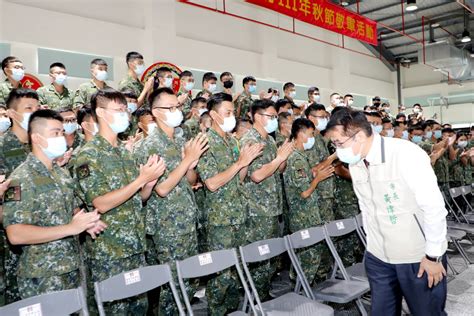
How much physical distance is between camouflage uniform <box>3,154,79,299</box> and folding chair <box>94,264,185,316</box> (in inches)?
9.5

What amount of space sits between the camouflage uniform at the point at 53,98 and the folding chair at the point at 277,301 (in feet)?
9.55

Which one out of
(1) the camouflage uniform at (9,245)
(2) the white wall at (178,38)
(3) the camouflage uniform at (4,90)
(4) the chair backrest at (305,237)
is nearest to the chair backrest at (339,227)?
(4) the chair backrest at (305,237)

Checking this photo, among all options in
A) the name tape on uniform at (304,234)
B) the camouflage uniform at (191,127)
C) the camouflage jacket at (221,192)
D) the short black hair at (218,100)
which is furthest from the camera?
the camouflage uniform at (191,127)

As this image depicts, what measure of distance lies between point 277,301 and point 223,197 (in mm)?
775

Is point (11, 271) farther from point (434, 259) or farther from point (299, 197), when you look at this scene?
point (434, 259)

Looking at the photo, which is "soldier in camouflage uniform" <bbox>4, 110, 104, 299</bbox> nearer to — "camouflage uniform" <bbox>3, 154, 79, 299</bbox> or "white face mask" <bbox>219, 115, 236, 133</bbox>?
"camouflage uniform" <bbox>3, 154, 79, 299</bbox>

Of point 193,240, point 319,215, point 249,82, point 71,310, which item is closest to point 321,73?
point 249,82

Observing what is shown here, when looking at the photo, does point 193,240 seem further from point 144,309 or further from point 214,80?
point 214,80

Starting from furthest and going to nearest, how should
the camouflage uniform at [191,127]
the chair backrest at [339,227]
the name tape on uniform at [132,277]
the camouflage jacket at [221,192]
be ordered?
the camouflage uniform at [191,127] → the chair backrest at [339,227] → the camouflage jacket at [221,192] → the name tape on uniform at [132,277]

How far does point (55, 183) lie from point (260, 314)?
133 centimetres

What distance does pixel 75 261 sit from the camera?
205 cm

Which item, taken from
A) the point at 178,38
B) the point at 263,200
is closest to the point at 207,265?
the point at 263,200

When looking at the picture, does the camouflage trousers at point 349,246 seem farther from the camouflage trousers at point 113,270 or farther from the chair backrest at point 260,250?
the camouflage trousers at point 113,270

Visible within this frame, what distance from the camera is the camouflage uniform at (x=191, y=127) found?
4.21 metres
